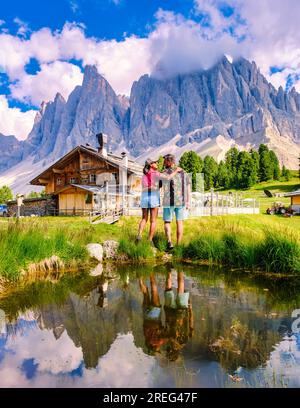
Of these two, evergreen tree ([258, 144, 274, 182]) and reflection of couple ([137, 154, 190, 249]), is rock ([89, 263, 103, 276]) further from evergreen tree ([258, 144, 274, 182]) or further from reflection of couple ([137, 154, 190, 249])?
evergreen tree ([258, 144, 274, 182])

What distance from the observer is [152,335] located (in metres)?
4.22

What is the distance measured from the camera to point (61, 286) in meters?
7.03

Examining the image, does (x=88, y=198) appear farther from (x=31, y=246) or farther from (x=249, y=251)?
(x=249, y=251)

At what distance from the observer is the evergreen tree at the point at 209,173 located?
3218 inches

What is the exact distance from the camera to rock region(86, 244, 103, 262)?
9.80 m

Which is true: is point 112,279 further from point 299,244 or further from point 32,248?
point 299,244

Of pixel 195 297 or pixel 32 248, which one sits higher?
pixel 32 248

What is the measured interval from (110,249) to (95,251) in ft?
2.17

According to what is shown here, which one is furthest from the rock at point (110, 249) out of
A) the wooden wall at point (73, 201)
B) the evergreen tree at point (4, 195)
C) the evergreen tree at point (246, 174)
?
the evergreen tree at point (4, 195)

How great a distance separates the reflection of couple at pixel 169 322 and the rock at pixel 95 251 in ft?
12.0

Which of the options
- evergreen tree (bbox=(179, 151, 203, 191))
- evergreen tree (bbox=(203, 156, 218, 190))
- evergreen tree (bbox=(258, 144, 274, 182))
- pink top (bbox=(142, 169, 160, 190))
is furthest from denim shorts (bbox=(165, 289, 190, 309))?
evergreen tree (bbox=(258, 144, 274, 182))

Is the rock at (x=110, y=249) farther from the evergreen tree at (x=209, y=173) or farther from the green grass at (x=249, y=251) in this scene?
the evergreen tree at (x=209, y=173)
